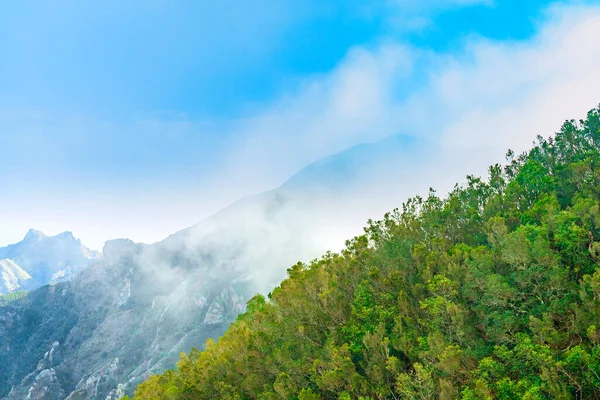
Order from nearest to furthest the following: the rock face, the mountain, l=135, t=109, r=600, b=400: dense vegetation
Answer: l=135, t=109, r=600, b=400: dense vegetation < the rock face < the mountain

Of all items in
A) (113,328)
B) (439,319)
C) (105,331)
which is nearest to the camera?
(439,319)

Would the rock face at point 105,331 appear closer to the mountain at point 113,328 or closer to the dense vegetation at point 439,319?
the mountain at point 113,328

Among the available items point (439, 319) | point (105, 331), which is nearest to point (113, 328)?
point (105, 331)

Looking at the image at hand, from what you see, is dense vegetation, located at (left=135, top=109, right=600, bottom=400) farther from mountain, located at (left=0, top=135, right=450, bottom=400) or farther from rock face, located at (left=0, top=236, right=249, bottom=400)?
mountain, located at (left=0, top=135, right=450, bottom=400)

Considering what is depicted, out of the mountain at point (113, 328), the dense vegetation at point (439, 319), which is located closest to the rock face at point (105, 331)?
the mountain at point (113, 328)

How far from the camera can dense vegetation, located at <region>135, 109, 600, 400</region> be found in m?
20.1

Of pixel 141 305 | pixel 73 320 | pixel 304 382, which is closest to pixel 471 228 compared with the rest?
pixel 304 382

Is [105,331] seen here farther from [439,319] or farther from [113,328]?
[439,319]

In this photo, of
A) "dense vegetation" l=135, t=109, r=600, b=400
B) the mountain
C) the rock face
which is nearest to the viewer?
"dense vegetation" l=135, t=109, r=600, b=400

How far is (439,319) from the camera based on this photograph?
24.4 m

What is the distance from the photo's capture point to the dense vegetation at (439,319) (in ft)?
65.9

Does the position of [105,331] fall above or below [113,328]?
above

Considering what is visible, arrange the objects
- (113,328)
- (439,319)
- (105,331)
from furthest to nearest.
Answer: (113,328)
(105,331)
(439,319)

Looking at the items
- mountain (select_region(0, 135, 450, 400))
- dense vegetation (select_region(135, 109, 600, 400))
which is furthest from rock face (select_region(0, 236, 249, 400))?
dense vegetation (select_region(135, 109, 600, 400))
